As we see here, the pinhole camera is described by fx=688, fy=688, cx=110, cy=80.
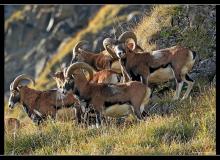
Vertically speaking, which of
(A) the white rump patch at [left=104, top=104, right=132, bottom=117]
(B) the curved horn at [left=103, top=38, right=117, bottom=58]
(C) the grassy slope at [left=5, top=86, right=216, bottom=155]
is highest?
(B) the curved horn at [left=103, top=38, right=117, bottom=58]

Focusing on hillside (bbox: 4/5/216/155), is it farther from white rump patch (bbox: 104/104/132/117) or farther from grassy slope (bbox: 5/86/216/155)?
white rump patch (bbox: 104/104/132/117)

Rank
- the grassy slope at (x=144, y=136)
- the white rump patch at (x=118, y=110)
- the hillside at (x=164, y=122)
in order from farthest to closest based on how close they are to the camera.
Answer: the white rump patch at (x=118, y=110) → the hillside at (x=164, y=122) → the grassy slope at (x=144, y=136)

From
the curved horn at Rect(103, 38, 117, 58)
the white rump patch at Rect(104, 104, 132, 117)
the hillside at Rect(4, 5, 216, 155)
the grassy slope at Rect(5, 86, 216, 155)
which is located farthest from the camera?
the curved horn at Rect(103, 38, 117, 58)

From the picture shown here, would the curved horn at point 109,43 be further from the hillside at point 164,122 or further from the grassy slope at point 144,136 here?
the grassy slope at point 144,136

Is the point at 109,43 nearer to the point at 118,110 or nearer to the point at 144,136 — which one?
the point at 118,110

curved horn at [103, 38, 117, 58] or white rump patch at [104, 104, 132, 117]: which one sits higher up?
curved horn at [103, 38, 117, 58]

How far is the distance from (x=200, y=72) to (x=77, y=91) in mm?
4073

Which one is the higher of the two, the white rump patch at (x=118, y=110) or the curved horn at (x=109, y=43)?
the curved horn at (x=109, y=43)

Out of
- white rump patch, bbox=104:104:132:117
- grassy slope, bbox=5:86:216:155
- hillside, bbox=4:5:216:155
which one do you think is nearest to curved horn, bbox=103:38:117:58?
hillside, bbox=4:5:216:155

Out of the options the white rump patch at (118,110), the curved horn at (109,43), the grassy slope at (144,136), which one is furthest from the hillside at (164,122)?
the curved horn at (109,43)

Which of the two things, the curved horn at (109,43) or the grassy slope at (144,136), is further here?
the curved horn at (109,43)

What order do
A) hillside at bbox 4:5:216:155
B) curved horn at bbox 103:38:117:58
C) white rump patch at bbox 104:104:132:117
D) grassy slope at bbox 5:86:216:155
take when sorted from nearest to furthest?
grassy slope at bbox 5:86:216:155 → hillside at bbox 4:5:216:155 → white rump patch at bbox 104:104:132:117 → curved horn at bbox 103:38:117:58

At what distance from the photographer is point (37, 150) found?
17.1 m
